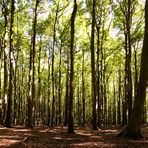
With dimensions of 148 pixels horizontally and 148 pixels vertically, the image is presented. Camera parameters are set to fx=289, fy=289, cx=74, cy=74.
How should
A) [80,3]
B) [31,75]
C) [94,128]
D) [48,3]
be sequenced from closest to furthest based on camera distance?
1. [94,128]
2. [31,75]
3. [80,3]
4. [48,3]

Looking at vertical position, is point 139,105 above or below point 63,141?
above

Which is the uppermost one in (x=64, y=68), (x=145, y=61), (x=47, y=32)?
(x=47, y=32)

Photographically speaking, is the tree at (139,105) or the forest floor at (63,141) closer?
the forest floor at (63,141)

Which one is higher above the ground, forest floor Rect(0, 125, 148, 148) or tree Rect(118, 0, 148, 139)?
tree Rect(118, 0, 148, 139)

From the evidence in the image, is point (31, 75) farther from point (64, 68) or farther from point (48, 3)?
point (64, 68)

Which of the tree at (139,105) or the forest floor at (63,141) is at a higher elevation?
the tree at (139,105)

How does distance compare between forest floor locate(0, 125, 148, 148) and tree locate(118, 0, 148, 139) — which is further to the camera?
tree locate(118, 0, 148, 139)

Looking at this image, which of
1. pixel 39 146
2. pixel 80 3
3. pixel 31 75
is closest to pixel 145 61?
pixel 39 146

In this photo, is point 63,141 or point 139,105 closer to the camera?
point 63,141

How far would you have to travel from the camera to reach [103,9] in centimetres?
3044

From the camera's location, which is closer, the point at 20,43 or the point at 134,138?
the point at 134,138

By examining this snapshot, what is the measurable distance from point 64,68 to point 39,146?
3702 centimetres

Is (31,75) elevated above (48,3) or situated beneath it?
situated beneath

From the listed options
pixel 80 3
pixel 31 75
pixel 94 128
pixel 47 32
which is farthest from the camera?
pixel 47 32
